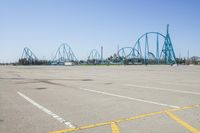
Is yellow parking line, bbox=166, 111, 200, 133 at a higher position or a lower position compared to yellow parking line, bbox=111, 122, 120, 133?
lower

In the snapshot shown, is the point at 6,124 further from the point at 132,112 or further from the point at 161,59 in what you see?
the point at 161,59

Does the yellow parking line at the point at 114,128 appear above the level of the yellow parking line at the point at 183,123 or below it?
above

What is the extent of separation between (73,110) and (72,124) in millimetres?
1722

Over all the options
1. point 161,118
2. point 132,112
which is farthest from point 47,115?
point 161,118

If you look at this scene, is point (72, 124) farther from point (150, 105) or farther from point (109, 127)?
point (150, 105)

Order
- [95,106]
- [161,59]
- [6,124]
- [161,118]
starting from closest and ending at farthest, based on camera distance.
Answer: [6,124] → [161,118] → [95,106] → [161,59]

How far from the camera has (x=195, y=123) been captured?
5758 millimetres

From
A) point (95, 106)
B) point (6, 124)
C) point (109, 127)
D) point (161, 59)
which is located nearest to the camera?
point (109, 127)

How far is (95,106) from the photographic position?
812 cm

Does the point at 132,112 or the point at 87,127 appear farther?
the point at 132,112

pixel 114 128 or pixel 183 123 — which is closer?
pixel 114 128

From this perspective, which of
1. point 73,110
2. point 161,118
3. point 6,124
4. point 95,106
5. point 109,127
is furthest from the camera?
point 95,106

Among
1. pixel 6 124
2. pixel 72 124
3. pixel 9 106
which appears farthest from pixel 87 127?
pixel 9 106

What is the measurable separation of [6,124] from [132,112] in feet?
10.5
